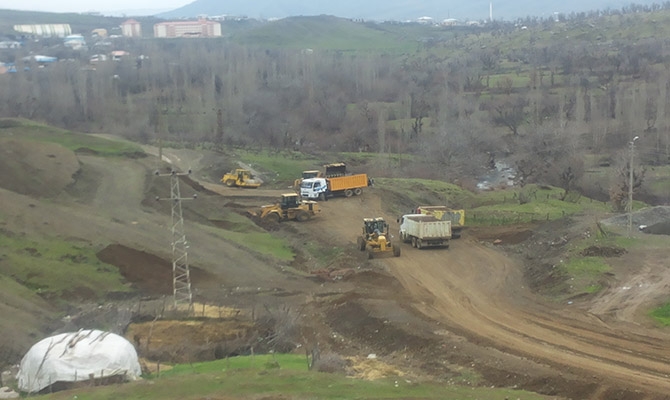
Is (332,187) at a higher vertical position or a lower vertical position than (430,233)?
lower

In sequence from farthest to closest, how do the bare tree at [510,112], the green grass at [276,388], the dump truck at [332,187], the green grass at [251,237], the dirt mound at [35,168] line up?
the bare tree at [510,112]
the dump truck at [332,187]
the dirt mound at [35,168]
the green grass at [251,237]
the green grass at [276,388]

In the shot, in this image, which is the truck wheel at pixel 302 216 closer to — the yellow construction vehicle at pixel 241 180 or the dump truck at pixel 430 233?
the dump truck at pixel 430 233

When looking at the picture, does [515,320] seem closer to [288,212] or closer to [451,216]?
[451,216]

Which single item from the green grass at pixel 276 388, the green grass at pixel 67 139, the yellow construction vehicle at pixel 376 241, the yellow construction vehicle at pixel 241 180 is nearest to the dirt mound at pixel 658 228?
the yellow construction vehicle at pixel 376 241

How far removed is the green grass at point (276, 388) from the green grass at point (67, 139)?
46.9m

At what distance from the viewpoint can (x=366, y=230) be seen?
4125 cm

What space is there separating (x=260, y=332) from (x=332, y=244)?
16674 millimetres

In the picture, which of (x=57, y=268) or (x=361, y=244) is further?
(x=361, y=244)

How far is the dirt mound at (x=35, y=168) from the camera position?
148 ft

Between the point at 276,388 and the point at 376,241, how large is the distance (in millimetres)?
21368

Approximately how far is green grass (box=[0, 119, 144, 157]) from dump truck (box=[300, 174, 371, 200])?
16748 millimetres

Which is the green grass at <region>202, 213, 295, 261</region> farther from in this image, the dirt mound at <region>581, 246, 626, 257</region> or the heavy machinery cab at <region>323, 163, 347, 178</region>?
the dirt mound at <region>581, 246, 626, 257</region>

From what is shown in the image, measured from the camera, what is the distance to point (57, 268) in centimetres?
3353

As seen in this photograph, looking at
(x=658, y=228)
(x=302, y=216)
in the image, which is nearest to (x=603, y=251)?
(x=658, y=228)
